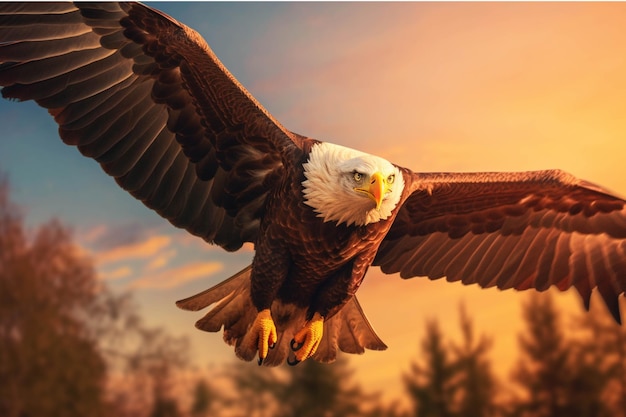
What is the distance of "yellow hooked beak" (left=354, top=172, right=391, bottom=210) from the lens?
4.70 metres

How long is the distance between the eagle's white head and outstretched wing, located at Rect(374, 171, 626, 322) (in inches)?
49.7

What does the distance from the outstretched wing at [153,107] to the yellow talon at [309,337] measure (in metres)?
0.79

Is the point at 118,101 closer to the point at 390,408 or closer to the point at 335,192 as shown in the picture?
the point at 335,192

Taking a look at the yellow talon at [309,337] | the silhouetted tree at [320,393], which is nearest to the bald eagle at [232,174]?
the yellow talon at [309,337]

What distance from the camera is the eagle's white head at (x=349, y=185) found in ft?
15.5

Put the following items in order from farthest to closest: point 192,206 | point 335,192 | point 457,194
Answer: point 457,194 < point 192,206 < point 335,192

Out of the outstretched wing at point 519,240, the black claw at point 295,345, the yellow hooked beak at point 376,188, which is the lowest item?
the black claw at point 295,345

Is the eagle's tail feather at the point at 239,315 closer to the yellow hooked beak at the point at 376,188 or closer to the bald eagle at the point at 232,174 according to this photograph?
the bald eagle at the point at 232,174

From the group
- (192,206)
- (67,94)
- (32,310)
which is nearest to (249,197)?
(192,206)

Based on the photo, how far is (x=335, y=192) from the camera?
15.9 feet

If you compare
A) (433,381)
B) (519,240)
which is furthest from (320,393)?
(519,240)

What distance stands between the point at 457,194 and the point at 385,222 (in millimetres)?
1223

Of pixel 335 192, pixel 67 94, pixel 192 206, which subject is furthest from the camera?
pixel 192 206

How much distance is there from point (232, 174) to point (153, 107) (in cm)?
71
